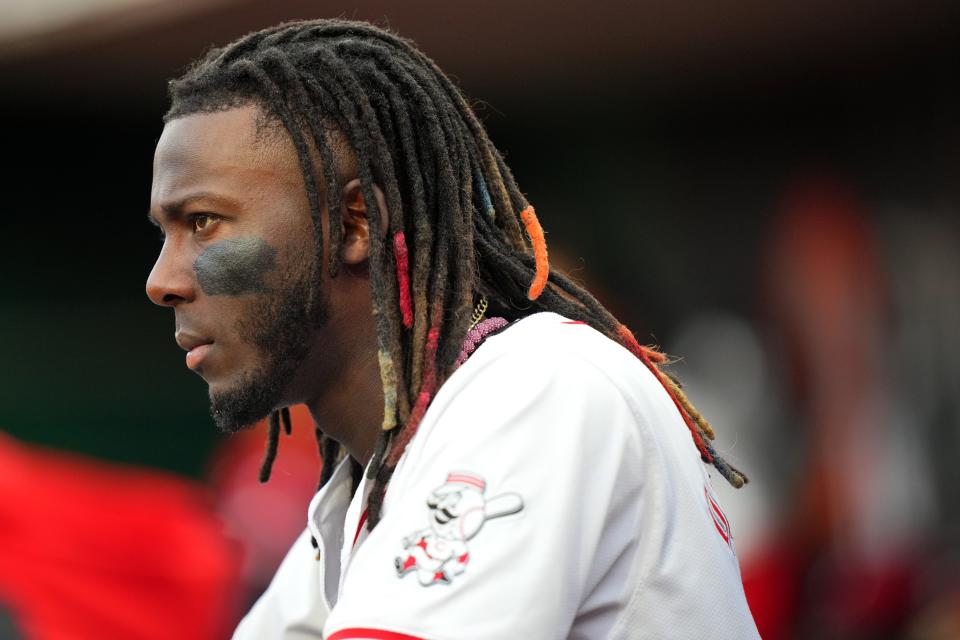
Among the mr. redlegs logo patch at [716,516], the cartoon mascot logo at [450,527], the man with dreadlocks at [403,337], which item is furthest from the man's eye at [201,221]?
the mr. redlegs logo patch at [716,516]

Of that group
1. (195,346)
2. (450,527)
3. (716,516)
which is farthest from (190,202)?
(716,516)

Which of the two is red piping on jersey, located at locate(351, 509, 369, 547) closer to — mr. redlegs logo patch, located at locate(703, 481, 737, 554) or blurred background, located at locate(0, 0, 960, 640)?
mr. redlegs logo patch, located at locate(703, 481, 737, 554)

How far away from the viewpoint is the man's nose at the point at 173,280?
2.54 meters

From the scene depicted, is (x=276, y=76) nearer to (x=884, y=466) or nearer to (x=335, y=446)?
(x=335, y=446)

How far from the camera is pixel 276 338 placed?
252 cm

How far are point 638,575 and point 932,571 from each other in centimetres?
458

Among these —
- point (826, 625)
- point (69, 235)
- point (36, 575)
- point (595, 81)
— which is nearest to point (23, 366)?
point (69, 235)

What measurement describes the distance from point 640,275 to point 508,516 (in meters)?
5.61

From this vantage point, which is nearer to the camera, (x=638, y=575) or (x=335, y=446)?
(x=638, y=575)

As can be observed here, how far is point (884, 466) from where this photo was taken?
6.47m

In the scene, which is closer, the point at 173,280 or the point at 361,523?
the point at 361,523

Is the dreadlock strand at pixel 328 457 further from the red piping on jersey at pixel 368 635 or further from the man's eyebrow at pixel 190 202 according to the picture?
the red piping on jersey at pixel 368 635

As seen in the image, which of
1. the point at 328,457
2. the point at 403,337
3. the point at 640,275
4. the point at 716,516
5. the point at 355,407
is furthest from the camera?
the point at 640,275

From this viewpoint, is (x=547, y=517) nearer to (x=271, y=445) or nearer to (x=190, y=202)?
(x=190, y=202)
